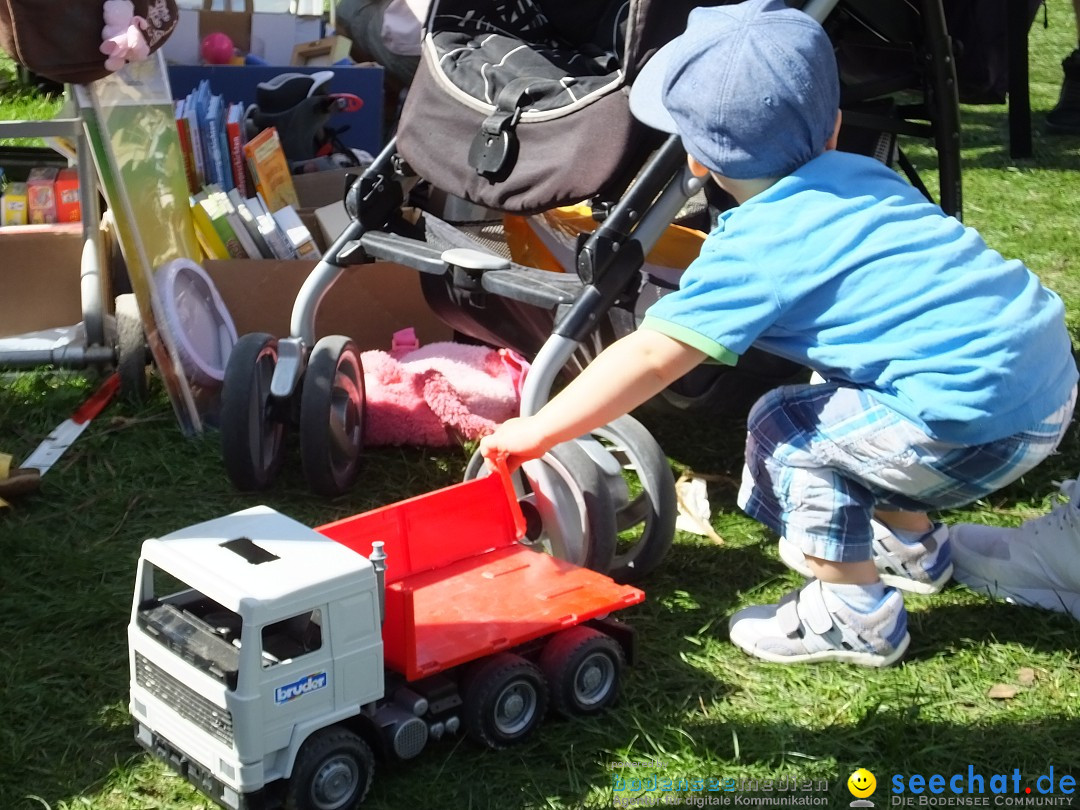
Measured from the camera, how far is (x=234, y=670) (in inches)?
63.9

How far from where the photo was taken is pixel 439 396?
2928 millimetres

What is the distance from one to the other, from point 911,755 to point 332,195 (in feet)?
8.40

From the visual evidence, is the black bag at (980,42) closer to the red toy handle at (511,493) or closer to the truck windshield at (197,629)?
the red toy handle at (511,493)

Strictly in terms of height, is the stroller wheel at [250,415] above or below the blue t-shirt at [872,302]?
below

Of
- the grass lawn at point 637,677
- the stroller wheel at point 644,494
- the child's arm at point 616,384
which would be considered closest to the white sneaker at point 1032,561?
the grass lawn at point 637,677

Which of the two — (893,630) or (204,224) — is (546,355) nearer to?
(893,630)

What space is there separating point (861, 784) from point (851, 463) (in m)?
0.46

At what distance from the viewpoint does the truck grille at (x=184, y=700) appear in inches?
64.9

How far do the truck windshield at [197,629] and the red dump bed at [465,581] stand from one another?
0.21 metres

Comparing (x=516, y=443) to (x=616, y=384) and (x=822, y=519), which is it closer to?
(x=616, y=384)

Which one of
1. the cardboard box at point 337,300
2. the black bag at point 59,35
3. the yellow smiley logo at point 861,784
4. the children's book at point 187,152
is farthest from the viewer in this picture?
the children's book at point 187,152

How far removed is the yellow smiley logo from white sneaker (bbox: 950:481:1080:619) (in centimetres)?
63

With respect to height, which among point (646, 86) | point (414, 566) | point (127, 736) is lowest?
point (127, 736)

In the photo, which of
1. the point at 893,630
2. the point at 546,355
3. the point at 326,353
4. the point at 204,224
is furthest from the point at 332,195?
the point at 893,630
